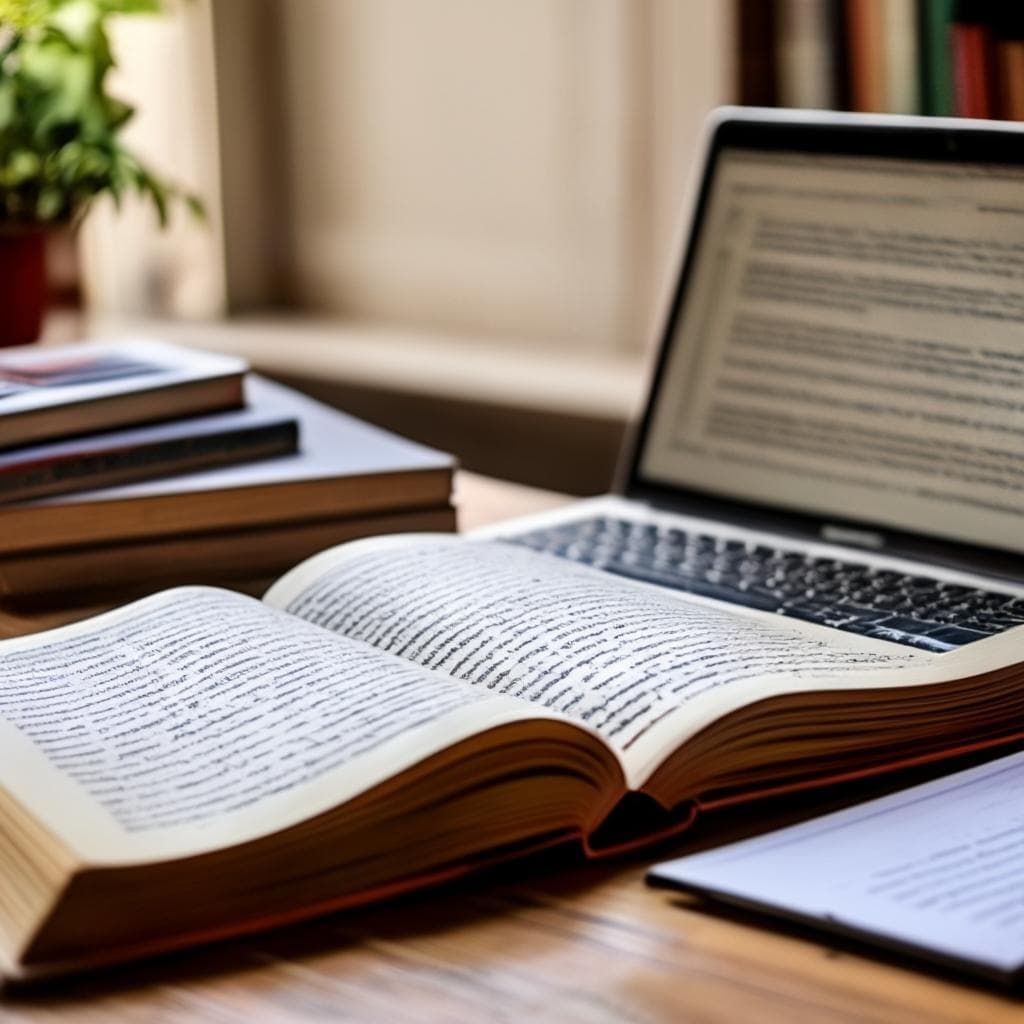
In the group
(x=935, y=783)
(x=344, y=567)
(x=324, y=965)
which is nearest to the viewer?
(x=324, y=965)

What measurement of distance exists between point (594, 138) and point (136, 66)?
0.67 m

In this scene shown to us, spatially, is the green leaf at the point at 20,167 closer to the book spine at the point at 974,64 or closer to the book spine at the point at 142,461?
the book spine at the point at 142,461

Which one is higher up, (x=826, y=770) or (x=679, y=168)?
(x=679, y=168)

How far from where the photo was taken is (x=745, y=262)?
1.16 m

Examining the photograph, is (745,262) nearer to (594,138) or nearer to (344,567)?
(344,567)

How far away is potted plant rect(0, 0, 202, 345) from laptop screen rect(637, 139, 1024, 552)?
0.62 meters

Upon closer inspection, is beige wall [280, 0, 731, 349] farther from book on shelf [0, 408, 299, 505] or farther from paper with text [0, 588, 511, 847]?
paper with text [0, 588, 511, 847]

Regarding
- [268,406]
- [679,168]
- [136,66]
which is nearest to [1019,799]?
[268,406]

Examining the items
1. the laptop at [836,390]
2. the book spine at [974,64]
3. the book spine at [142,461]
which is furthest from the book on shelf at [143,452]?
the book spine at [974,64]

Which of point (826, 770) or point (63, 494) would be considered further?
point (63, 494)

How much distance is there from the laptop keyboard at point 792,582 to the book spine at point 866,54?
522mm

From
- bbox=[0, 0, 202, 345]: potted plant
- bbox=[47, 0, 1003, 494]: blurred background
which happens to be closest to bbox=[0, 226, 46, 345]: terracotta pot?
bbox=[0, 0, 202, 345]: potted plant

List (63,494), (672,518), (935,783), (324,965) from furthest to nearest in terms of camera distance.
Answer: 1. (672,518)
2. (63,494)
3. (935,783)
4. (324,965)

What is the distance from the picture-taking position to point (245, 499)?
106 cm
